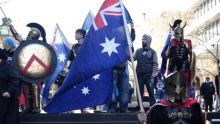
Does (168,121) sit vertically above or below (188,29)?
below

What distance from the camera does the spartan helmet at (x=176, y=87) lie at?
7227 millimetres

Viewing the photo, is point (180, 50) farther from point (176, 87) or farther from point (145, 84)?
point (145, 84)

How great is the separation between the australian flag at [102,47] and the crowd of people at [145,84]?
0.76m

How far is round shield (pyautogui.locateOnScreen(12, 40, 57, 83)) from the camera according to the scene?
10945 mm

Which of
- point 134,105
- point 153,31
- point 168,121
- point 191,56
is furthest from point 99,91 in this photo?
point 153,31

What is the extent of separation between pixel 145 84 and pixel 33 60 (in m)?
2.85

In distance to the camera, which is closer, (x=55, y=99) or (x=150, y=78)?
(x=55, y=99)

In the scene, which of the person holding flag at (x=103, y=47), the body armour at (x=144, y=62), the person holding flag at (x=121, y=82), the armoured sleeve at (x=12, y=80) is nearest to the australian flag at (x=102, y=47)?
the person holding flag at (x=103, y=47)

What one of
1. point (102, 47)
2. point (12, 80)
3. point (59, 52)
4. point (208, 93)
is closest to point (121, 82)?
point (12, 80)

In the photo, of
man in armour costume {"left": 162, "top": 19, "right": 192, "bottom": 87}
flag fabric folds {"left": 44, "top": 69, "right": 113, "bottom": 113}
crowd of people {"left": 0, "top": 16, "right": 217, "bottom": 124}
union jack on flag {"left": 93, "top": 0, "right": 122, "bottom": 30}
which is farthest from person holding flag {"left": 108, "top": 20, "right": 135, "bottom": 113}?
man in armour costume {"left": 162, "top": 19, "right": 192, "bottom": 87}

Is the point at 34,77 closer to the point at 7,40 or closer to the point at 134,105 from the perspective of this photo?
the point at 7,40

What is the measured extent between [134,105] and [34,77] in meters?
3.84

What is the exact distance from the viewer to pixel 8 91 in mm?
10391

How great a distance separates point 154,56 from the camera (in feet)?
41.9
